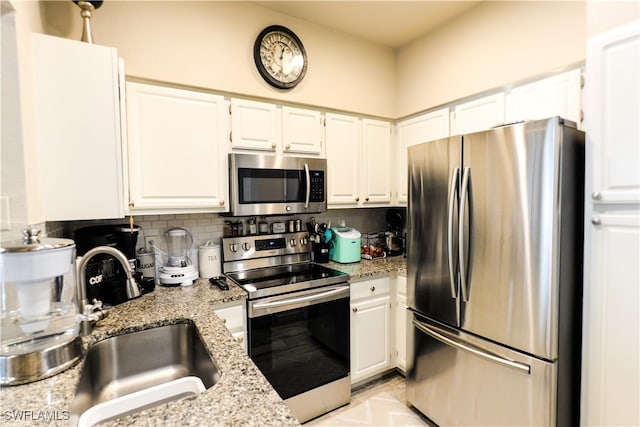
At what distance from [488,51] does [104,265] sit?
8.77 feet

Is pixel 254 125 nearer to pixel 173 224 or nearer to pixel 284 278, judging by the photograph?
pixel 173 224

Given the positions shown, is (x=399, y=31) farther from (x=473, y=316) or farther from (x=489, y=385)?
(x=489, y=385)

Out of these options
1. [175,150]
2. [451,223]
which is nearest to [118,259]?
[175,150]

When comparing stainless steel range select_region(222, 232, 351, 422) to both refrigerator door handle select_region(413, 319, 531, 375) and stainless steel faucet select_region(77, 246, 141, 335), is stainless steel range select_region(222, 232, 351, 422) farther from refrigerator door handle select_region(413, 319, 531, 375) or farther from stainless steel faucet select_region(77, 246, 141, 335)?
stainless steel faucet select_region(77, 246, 141, 335)

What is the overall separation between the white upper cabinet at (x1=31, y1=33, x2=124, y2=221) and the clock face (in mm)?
975

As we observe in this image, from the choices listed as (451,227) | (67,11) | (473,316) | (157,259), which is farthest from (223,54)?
(473,316)

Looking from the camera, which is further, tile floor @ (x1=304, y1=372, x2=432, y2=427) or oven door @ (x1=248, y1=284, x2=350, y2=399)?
tile floor @ (x1=304, y1=372, x2=432, y2=427)

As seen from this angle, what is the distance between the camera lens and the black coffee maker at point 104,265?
145cm

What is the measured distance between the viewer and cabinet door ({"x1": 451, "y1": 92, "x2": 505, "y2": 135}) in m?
2.02

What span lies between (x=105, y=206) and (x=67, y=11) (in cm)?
109

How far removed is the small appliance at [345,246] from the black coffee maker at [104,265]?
1.43m

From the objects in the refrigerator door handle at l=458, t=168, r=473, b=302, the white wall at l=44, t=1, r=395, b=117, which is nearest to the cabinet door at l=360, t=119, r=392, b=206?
the white wall at l=44, t=1, r=395, b=117

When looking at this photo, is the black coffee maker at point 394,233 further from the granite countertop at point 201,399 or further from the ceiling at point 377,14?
the granite countertop at point 201,399

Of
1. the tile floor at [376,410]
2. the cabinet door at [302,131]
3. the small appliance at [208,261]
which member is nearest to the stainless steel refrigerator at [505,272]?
the tile floor at [376,410]
